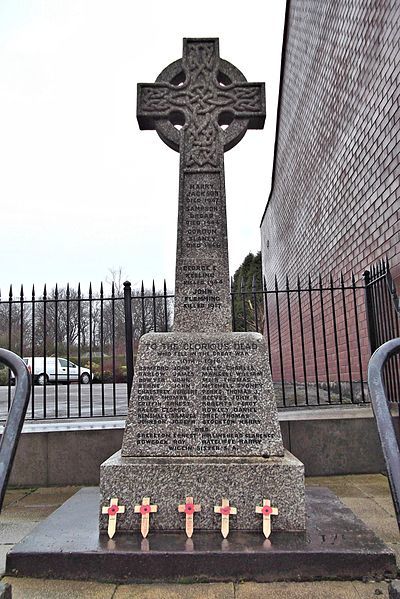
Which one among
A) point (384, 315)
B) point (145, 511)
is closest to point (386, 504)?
point (145, 511)

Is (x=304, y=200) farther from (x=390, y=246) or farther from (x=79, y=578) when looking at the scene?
(x=79, y=578)

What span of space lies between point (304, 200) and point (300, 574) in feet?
28.8

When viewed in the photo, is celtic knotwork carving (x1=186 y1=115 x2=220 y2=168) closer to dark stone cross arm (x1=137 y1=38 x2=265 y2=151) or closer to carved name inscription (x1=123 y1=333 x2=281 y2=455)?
dark stone cross arm (x1=137 y1=38 x2=265 y2=151)

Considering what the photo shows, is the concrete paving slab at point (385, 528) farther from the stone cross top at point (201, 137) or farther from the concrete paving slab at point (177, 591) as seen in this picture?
the stone cross top at point (201, 137)

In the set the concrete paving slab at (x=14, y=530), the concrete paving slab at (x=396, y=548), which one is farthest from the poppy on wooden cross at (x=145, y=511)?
the concrete paving slab at (x=396, y=548)

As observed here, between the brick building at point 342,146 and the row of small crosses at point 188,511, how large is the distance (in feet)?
8.78

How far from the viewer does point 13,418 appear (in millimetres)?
1985

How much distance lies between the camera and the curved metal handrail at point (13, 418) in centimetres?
186

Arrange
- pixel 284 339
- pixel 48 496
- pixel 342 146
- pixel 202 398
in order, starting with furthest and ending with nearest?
pixel 284 339 → pixel 342 146 → pixel 48 496 → pixel 202 398

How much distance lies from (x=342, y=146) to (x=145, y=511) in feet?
20.7

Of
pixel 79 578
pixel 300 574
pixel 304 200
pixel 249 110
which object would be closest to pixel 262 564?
pixel 300 574

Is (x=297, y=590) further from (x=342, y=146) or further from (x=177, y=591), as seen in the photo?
(x=342, y=146)

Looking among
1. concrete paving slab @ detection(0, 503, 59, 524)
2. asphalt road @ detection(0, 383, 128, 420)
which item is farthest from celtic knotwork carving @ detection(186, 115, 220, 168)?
concrete paving slab @ detection(0, 503, 59, 524)

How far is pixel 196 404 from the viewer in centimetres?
296
